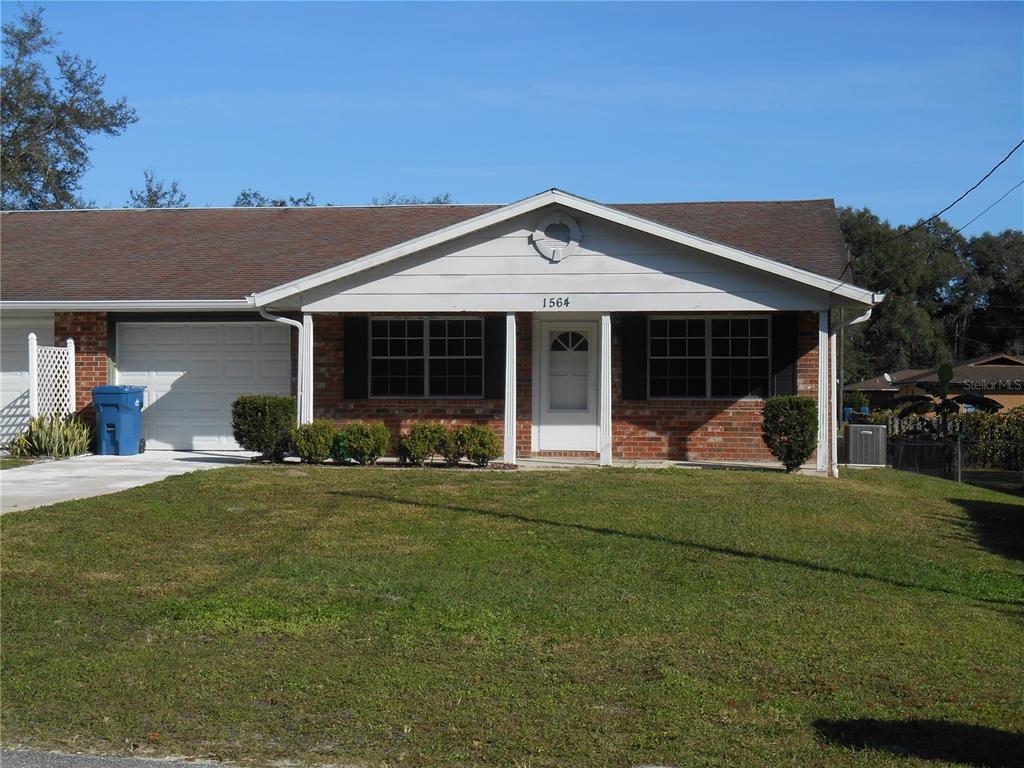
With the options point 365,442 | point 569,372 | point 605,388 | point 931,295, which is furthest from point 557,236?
point 931,295

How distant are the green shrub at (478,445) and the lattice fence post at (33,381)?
6.83m

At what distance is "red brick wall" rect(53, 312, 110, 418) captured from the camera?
18438 mm

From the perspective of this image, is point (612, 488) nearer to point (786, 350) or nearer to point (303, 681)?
point (786, 350)

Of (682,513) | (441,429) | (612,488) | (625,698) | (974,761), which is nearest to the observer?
(974,761)

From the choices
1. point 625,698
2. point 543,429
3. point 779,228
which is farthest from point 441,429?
point 625,698

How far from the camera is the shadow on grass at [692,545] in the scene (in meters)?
9.33

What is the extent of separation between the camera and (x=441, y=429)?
16.2 metres

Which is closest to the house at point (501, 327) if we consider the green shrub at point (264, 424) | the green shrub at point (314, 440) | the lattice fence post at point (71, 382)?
the lattice fence post at point (71, 382)

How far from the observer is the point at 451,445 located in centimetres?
1605

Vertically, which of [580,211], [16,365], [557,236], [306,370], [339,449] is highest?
[580,211]

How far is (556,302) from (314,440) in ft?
13.4

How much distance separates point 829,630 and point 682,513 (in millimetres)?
4310

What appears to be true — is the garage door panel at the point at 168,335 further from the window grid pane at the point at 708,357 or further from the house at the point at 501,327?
the window grid pane at the point at 708,357

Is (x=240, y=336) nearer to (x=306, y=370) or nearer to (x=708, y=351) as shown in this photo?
(x=306, y=370)
